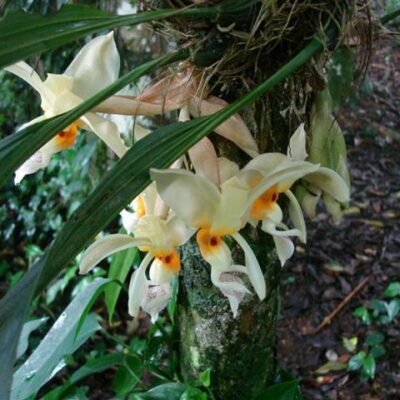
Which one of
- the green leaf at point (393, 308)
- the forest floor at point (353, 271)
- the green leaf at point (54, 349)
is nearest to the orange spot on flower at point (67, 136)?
the green leaf at point (54, 349)

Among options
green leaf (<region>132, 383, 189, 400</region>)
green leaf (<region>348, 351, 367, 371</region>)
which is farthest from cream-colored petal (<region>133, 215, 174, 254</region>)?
green leaf (<region>348, 351, 367, 371</region>)

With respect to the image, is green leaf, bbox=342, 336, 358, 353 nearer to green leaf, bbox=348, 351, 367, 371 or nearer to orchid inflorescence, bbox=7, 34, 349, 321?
green leaf, bbox=348, 351, 367, 371

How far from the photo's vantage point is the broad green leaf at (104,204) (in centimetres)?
47

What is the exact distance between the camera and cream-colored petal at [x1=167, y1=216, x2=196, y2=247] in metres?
0.59

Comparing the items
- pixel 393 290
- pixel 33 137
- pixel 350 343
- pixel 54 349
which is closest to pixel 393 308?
pixel 393 290

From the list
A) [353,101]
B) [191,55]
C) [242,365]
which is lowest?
[353,101]

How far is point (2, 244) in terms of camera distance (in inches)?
87.8

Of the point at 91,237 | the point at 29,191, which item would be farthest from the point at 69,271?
the point at 91,237

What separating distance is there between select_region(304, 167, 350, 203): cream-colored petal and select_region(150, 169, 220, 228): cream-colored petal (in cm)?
14

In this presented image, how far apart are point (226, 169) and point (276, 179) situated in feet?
0.22

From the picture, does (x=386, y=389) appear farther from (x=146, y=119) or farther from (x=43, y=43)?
(x=43, y=43)

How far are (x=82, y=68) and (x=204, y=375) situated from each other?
49 centimetres

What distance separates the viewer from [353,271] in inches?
79.0

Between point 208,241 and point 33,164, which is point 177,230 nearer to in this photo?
point 208,241
